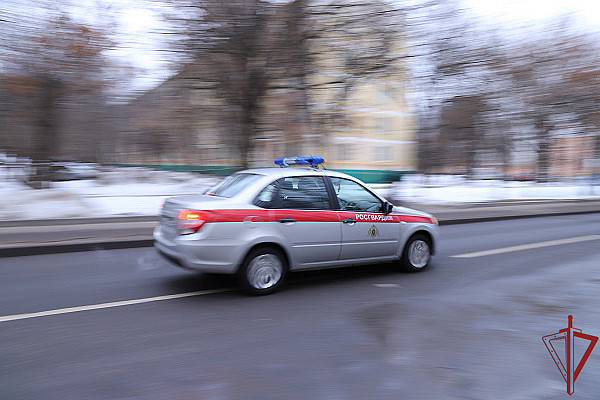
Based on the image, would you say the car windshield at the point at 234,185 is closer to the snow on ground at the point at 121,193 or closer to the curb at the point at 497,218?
the snow on ground at the point at 121,193

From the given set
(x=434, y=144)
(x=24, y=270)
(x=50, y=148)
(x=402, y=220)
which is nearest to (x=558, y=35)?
(x=434, y=144)

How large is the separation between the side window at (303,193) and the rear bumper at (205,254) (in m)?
0.95

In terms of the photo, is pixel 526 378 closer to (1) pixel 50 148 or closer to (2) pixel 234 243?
(2) pixel 234 243

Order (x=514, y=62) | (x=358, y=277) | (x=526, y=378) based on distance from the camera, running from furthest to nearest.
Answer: (x=514, y=62)
(x=358, y=277)
(x=526, y=378)

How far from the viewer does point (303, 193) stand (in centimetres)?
644

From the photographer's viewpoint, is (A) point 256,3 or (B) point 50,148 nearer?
(A) point 256,3

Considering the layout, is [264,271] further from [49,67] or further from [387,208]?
[49,67]

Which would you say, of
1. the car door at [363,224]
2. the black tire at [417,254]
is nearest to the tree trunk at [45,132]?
the car door at [363,224]

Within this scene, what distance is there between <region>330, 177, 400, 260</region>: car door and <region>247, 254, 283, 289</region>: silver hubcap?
1.05 meters

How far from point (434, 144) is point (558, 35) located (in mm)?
9616

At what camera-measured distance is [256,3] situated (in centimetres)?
1357

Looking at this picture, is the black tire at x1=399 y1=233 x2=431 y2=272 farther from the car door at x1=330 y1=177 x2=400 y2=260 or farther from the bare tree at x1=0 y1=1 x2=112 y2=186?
the bare tree at x1=0 y1=1 x2=112 y2=186

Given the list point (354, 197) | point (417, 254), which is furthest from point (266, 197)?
point (417, 254)

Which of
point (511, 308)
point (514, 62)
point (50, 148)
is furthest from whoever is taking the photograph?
point (514, 62)
